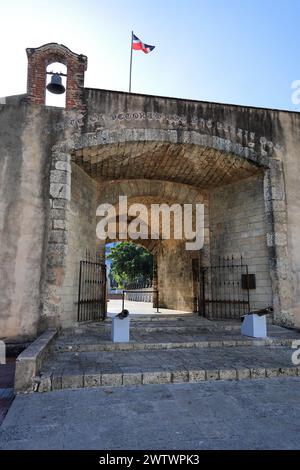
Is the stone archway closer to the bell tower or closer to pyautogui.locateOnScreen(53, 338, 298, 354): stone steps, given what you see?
the bell tower

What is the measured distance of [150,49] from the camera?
9086 mm

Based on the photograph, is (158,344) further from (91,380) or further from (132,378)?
(91,380)

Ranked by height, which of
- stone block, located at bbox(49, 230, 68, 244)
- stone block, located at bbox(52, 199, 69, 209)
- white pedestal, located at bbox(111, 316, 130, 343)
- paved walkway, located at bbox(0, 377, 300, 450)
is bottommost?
paved walkway, located at bbox(0, 377, 300, 450)

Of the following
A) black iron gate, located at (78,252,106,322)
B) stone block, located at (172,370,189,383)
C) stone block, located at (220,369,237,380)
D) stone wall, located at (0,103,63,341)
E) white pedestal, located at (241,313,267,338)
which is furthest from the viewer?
black iron gate, located at (78,252,106,322)

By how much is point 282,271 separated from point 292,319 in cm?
108

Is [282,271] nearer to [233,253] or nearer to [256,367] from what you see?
[233,253]

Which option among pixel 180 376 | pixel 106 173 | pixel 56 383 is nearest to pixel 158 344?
pixel 180 376

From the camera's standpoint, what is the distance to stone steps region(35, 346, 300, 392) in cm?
378

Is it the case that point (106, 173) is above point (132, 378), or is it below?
above

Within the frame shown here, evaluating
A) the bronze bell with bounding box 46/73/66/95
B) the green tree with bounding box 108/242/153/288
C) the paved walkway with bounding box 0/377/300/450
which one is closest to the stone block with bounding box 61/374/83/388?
the paved walkway with bounding box 0/377/300/450

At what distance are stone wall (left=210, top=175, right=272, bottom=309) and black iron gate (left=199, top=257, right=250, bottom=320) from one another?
0.62 feet

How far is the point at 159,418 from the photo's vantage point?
2.85 meters

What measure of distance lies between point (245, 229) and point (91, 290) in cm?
414

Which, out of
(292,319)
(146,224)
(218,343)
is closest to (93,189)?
(146,224)
